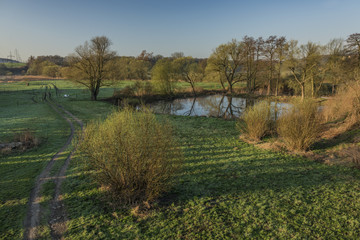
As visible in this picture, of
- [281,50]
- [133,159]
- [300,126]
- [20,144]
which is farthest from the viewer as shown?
[281,50]

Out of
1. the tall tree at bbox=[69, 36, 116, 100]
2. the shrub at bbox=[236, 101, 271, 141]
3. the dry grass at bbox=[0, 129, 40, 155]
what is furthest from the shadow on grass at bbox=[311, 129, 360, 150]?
the tall tree at bbox=[69, 36, 116, 100]

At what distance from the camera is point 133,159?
5184mm

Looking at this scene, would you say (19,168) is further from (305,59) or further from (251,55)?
(251,55)

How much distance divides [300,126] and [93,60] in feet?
96.6

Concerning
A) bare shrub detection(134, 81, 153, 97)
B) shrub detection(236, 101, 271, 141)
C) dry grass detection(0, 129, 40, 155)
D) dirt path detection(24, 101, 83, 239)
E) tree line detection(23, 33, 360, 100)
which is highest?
tree line detection(23, 33, 360, 100)

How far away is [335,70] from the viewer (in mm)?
24641

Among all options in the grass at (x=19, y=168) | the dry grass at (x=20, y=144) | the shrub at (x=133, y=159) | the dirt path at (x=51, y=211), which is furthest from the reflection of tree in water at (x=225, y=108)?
the dirt path at (x=51, y=211)

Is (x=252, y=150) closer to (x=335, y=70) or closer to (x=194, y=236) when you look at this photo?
(x=194, y=236)

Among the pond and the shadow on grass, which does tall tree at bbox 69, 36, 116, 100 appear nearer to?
the pond

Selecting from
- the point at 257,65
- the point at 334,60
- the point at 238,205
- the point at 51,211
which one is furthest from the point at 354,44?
the point at 51,211

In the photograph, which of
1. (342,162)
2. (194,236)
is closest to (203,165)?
(194,236)

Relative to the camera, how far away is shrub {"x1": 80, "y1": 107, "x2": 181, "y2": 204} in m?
5.14

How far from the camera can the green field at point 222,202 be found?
448 centimetres

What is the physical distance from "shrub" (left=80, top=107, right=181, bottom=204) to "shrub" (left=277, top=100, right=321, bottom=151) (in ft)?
21.1
